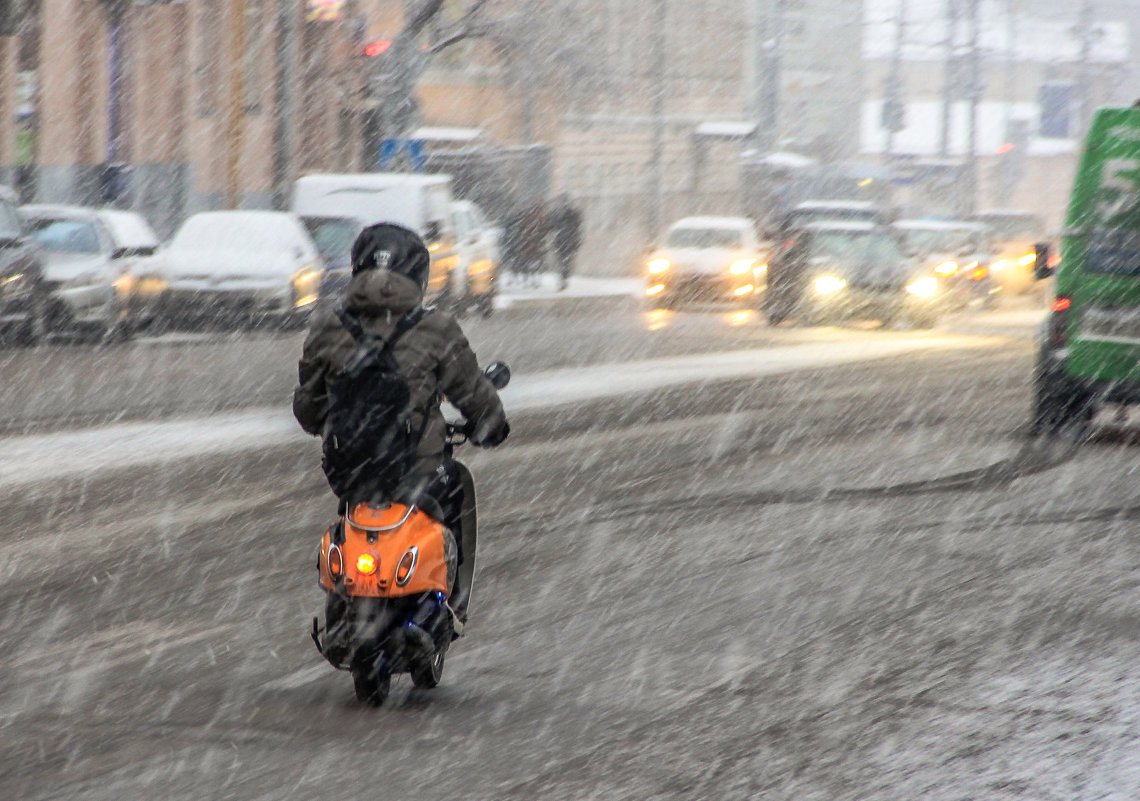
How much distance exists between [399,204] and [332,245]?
64.9 inches

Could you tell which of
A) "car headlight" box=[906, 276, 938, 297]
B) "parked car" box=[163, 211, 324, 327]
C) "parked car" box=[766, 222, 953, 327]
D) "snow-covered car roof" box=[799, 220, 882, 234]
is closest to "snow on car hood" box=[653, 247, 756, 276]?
"snow-covered car roof" box=[799, 220, 882, 234]

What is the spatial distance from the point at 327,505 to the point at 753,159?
5425 centimetres

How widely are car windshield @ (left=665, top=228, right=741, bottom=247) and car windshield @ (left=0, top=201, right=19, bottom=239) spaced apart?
14.1 metres

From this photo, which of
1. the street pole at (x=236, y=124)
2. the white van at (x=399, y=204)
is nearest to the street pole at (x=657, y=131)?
the street pole at (x=236, y=124)

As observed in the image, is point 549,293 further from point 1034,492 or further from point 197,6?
point 1034,492

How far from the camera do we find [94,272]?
22.5 meters

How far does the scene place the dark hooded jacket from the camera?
18.7 ft

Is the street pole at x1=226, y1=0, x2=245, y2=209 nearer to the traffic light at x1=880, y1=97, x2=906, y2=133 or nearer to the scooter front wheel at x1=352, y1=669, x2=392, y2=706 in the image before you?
the scooter front wheel at x1=352, y1=669, x2=392, y2=706

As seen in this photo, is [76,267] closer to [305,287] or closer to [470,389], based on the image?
[305,287]

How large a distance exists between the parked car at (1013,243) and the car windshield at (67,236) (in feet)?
66.6

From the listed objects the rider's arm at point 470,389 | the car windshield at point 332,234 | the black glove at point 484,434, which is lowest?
the car windshield at point 332,234

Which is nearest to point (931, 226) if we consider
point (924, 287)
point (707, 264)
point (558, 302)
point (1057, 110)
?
point (707, 264)

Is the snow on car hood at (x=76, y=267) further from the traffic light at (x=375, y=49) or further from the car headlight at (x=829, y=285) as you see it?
the traffic light at (x=375, y=49)

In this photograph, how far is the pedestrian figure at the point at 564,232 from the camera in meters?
39.6
